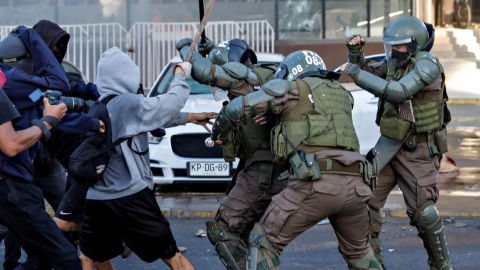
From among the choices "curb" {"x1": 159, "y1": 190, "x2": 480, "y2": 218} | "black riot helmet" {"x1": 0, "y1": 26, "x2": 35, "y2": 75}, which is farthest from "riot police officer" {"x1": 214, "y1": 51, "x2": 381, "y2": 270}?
"curb" {"x1": 159, "y1": 190, "x2": 480, "y2": 218}

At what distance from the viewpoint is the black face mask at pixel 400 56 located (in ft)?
16.3

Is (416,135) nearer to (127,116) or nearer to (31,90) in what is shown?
(127,116)

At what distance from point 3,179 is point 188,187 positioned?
4.60 meters

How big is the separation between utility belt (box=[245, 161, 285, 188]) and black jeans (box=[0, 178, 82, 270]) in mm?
1412

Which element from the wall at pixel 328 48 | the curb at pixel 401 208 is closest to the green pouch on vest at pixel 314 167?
the curb at pixel 401 208

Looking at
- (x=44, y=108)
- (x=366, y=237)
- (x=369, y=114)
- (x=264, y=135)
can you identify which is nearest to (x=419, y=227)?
(x=366, y=237)

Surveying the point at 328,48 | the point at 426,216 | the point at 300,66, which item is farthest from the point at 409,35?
the point at 328,48

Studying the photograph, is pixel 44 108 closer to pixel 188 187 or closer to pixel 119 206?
pixel 119 206

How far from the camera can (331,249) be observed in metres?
5.99

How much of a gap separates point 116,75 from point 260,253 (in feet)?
A: 4.90

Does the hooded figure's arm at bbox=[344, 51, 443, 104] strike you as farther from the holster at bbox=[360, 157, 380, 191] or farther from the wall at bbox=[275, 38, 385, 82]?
the wall at bbox=[275, 38, 385, 82]

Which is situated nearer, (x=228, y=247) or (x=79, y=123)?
(x=79, y=123)

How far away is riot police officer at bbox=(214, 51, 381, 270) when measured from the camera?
3.92 metres

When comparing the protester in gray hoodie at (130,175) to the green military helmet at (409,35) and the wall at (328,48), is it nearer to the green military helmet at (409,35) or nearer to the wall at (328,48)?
the green military helmet at (409,35)
